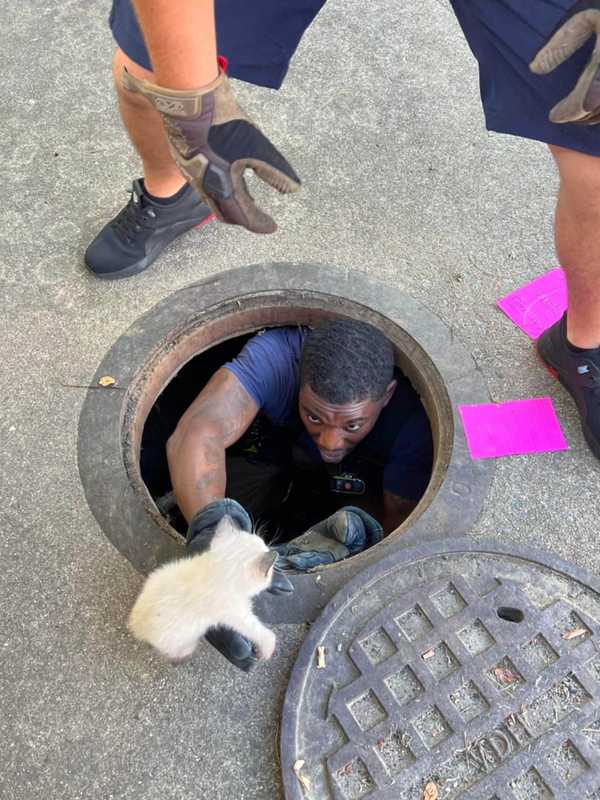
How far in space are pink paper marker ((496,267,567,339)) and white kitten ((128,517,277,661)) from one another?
1455 millimetres

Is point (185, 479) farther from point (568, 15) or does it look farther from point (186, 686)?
point (568, 15)

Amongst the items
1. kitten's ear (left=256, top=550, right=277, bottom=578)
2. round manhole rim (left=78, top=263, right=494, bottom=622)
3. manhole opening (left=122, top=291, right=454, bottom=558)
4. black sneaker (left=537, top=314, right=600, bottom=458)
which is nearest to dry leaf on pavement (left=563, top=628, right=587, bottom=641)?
round manhole rim (left=78, top=263, right=494, bottom=622)

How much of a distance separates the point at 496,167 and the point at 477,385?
3.87 feet

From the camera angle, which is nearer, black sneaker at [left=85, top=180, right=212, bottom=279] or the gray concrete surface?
the gray concrete surface

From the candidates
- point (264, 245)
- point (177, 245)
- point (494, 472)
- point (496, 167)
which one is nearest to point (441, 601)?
point (494, 472)

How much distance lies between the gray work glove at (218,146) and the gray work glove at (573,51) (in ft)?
2.46

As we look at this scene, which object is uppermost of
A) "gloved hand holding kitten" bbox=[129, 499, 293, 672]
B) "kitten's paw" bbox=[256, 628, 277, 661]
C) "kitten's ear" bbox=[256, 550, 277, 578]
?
"kitten's ear" bbox=[256, 550, 277, 578]

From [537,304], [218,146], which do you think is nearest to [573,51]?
[218,146]

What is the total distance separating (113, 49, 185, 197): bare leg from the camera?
8.09 ft

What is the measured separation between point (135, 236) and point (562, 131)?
63.2 inches

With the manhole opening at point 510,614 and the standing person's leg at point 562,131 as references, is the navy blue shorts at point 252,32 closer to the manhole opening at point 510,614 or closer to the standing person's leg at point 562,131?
the standing person's leg at point 562,131

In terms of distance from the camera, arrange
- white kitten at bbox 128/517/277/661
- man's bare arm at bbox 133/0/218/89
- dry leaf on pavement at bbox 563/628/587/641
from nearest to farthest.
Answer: man's bare arm at bbox 133/0/218/89
white kitten at bbox 128/517/277/661
dry leaf on pavement at bbox 563/628/587/641

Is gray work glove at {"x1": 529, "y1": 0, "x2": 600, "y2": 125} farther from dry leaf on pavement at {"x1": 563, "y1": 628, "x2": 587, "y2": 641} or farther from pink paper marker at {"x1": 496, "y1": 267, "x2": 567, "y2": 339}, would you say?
dry leaf on pavement at {"x1": 563, "y1": 628, "x2": 587, "y2": 641}

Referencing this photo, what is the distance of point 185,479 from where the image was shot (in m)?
2.57
